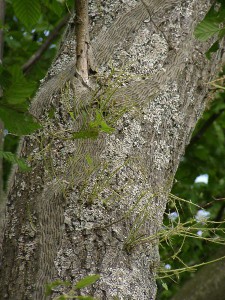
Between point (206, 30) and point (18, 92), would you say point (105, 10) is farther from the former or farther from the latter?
point (18, 92)

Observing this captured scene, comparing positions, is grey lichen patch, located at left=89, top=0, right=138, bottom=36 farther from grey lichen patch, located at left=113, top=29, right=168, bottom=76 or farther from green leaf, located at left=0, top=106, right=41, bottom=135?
green leaf, located at left=0, top=106, right=41, bottom=135

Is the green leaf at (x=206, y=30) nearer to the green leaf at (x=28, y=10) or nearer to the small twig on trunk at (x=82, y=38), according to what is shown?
the small twig on trunk at (x=82, y=38)

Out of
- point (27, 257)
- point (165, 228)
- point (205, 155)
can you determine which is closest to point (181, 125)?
point (165, 228)

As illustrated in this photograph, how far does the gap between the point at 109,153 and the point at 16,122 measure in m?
0.48

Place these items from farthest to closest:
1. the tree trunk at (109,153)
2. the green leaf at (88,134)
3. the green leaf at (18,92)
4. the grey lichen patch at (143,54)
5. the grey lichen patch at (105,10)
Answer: the grey lichen patch at (105,10) < the grey lichen patch at (143,54) < the tree trunk at (109,153) < the green leaf at (88,134) < the green leaf at (18,92)

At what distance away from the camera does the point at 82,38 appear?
2.01 m

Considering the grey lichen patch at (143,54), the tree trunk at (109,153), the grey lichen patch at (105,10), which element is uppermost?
the grey lichen patch at (105,10)

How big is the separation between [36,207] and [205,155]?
10.6ft

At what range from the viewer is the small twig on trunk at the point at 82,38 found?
6.49 feet

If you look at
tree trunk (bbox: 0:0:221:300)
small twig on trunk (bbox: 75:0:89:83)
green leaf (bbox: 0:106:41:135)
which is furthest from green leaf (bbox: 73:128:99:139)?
small twig on trunk (bbox: 75:0:89:83)

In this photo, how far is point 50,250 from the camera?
179cm

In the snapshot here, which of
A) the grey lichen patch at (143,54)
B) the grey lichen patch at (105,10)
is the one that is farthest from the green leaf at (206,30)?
the grey lichen patch at (105,10)

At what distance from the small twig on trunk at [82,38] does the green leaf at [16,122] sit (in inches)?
20.7

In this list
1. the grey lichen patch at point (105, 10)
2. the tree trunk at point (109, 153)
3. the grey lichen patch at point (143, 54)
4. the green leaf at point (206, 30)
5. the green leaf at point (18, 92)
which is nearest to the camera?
the green leaf at point (18, 92)
